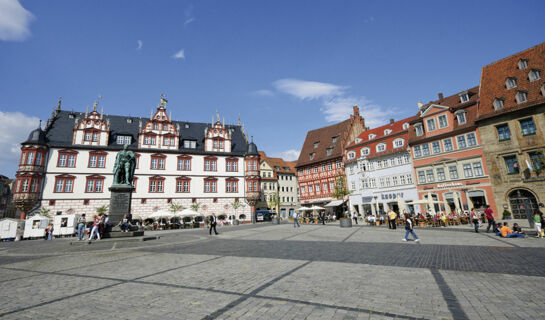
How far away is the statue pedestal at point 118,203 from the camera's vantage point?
54.6 feet

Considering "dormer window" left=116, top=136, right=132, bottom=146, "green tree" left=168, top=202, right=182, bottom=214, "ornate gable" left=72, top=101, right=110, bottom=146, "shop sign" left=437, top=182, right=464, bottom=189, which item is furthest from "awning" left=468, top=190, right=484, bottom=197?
"ornate gable" left=72, top=101, right=110, bottom=146

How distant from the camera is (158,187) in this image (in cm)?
3688

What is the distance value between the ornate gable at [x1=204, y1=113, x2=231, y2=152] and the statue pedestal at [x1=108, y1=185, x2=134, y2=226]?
24.6 m

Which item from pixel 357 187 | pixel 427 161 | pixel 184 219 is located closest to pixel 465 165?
pixel 427 161

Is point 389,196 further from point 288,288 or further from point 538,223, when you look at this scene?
point 288,288

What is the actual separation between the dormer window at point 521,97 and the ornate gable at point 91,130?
4866 cm

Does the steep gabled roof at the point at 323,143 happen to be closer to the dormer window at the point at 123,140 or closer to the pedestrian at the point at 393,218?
the pedestrian at the point at 393,218

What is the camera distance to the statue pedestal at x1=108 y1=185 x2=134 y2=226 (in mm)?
16645

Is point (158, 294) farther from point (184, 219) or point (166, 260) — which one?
point (184, 219)

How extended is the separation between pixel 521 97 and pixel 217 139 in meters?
37.5

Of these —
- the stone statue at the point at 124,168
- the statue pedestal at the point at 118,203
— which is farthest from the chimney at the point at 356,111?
the statue pedestal at the point at 118,203

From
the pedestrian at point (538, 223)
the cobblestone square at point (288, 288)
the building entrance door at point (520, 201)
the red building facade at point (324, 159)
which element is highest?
the red building facade at point (324, 159)

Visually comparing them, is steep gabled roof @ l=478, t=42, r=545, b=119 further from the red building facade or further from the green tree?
the green tree

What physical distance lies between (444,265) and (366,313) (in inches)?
185
